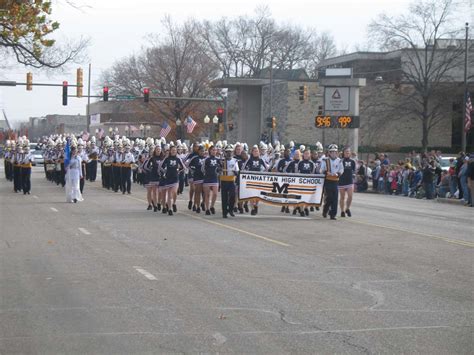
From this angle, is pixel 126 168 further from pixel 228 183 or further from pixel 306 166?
pixel 228 183

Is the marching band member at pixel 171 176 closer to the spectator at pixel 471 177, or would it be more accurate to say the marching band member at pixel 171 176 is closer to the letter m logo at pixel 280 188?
the letter m logo at pixel 280 188

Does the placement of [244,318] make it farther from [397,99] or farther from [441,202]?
[397,99]

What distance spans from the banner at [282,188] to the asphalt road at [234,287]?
3.17 m

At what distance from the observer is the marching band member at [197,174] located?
23922 mm

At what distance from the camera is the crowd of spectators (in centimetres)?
3150

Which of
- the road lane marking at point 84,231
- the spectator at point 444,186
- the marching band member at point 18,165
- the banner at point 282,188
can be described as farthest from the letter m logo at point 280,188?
the marching band member at point 18,165

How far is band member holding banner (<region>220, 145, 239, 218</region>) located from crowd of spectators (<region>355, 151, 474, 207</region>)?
1001cm

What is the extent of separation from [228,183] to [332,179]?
274 centimetres

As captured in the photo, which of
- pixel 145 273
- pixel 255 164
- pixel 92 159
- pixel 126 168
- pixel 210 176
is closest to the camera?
pixel 145 273

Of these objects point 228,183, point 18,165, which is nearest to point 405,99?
point 18,165

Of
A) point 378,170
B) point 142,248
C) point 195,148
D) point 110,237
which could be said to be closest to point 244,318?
point 142,248

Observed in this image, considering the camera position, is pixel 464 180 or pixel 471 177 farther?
pixel 464 180

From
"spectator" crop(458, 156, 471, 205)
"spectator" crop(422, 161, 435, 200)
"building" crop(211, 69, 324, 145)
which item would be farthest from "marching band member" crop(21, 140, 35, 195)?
"building" crop(211, 69, 324, 145)

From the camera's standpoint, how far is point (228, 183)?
75.9 feet
